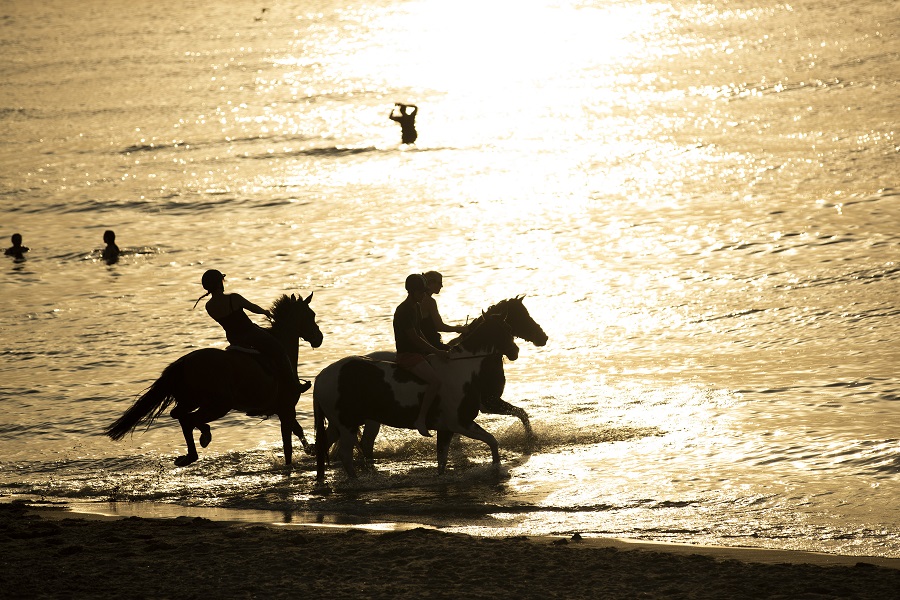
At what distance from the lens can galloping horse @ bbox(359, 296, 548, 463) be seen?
45.3 feet

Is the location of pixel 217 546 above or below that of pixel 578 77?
below

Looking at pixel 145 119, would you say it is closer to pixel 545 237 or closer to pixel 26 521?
pixel 545 237

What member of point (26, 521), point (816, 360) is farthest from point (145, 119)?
point (26, 521)

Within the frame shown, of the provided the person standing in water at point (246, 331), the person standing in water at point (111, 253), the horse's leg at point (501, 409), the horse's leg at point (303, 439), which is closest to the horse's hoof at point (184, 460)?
the person standing in water at point (246, 331)

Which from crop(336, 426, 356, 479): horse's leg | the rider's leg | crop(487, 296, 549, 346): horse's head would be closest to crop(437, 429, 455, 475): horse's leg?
the rider's leg

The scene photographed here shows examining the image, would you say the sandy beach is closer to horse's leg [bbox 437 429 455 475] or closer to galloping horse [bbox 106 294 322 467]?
galloping horse [bbox 106 294 322 467]

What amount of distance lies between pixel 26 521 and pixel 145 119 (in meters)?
48.7

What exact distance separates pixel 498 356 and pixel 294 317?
2299 mm

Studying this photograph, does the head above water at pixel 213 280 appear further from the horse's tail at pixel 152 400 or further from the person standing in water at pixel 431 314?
the person standing in water at pixel 431 314

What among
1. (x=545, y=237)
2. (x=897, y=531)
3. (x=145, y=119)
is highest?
(x=145, y=119)

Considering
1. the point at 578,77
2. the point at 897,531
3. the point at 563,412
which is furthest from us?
the point at 578,77

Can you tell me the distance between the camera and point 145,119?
57969mm

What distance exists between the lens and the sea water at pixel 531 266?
13.1 meters

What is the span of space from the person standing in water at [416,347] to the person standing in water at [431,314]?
551 mm
